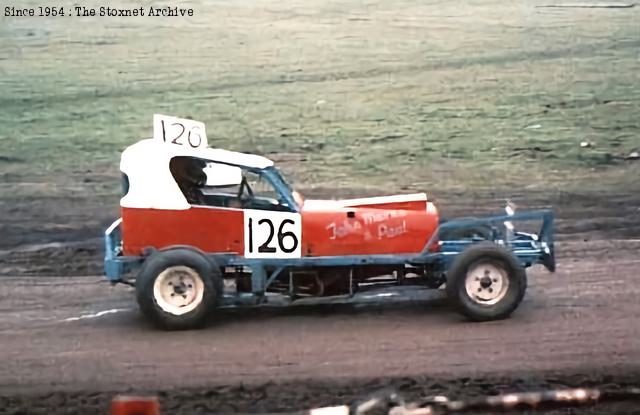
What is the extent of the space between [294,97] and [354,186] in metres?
0.44

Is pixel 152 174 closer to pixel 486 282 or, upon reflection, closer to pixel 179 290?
pixel 179 290

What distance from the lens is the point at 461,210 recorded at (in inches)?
167

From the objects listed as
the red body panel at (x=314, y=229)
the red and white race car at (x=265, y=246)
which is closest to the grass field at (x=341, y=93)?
the red and white race car at (x=265, y=246)

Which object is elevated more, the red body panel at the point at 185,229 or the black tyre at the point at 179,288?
the red body panel at the point at 185,229

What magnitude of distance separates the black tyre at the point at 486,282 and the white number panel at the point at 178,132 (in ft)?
3.62

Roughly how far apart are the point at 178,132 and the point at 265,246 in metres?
0.57

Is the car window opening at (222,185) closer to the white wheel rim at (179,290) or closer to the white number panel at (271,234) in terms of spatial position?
the white number panel at (271,234)

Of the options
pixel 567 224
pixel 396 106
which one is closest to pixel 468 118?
pixel 396 106

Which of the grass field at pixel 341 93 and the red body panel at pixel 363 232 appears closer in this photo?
the red body panel at pixel 363 232

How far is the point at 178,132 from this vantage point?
4023 mm

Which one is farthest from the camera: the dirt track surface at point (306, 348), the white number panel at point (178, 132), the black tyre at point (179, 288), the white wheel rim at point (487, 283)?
the white number panel at point (178, 132)

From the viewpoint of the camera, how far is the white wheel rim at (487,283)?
12.8 feet

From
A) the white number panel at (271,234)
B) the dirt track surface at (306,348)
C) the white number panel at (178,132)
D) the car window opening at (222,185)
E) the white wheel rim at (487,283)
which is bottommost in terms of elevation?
the dirt track surface at (306,348)

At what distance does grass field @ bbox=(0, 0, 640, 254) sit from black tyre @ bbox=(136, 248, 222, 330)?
516mm
